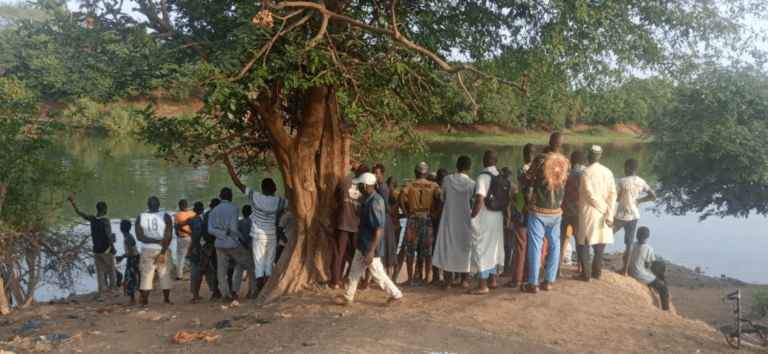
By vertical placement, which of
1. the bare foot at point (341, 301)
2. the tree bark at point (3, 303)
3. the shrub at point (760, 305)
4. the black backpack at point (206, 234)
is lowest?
the shrub at point (760, 305)

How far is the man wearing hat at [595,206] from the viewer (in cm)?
680

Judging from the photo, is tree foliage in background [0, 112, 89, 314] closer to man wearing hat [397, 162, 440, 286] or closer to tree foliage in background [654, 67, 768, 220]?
man wearing hat [397, 162, 440, 286]

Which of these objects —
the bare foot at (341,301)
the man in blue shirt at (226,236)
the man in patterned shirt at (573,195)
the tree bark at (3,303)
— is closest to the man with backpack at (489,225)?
the man in patterned shirt at (573,195)

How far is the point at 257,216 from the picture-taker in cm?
733

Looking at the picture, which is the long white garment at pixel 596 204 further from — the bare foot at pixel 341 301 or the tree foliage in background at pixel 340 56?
the bare foot at pixel 341 301

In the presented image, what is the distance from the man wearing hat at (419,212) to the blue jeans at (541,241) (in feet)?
3.74

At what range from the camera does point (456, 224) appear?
6719 mm

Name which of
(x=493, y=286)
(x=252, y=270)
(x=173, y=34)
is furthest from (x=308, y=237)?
(x=173, y=34)

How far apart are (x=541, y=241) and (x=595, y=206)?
2.73ft

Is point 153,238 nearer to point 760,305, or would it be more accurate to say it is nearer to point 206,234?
point 206,234

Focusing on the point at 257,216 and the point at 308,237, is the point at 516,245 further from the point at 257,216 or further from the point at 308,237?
the point at 257,216

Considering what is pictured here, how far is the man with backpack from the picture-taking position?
6520mm

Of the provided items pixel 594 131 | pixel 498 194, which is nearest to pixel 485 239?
pixel 498 194

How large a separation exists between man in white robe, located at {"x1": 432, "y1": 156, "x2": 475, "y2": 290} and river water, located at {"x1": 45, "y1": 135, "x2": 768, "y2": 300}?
4.91 meters
